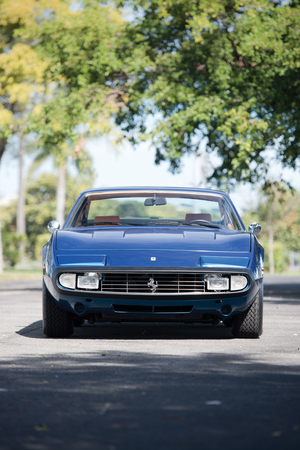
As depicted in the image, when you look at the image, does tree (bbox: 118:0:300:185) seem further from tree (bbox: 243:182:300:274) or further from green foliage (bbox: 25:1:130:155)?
tree (bbox: 243:182:300:274)

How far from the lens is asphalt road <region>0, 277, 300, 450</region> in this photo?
11.2ft

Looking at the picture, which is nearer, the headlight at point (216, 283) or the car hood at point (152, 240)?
the headlight at point (216, 283)

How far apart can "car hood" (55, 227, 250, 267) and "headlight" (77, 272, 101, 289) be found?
110 millimetres

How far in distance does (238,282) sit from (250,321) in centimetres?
54

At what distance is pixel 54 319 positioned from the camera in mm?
6914

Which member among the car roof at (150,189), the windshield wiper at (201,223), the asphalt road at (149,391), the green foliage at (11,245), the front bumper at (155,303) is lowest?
the green foliage at (11,245)

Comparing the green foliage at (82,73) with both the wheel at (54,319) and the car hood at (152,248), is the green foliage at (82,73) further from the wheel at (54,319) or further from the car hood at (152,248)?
the wheel at (54,319)

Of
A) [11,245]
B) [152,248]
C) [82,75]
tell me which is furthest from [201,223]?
[11,245]

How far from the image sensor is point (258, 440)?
3.38 metres

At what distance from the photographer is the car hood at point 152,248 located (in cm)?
653

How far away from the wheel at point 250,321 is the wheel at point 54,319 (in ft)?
5.30

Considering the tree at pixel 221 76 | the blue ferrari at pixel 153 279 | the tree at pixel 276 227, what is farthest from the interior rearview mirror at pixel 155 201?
the tree at pixel 276 227

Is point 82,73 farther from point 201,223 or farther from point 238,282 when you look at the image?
point 238,282

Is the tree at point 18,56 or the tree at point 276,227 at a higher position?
the tree at point 18,56
